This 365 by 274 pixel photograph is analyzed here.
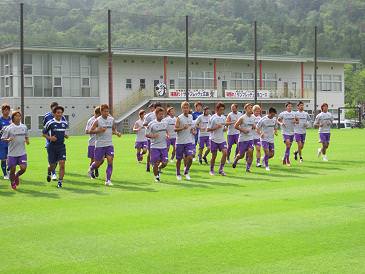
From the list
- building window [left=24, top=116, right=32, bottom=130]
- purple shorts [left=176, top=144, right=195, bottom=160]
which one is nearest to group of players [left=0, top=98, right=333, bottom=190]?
purple shorts [left=176, top=144, right=195, bottom=160]

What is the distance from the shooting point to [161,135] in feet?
60.6

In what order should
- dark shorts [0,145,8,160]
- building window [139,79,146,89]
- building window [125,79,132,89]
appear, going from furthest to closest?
1. building window [139,79,146,89]
2. building window [125,79,132,89]
3. dark shorts [0,145,8,160]

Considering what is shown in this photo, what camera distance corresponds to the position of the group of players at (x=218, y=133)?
734 inches

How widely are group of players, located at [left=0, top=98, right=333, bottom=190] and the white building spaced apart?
1710 inches

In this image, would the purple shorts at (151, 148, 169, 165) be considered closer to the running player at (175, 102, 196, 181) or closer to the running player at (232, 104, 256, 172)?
the running player at (175, 102, 196, 181)

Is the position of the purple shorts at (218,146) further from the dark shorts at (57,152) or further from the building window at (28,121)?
the building window at (28,121)

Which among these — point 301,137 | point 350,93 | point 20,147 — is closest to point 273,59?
point 350,93

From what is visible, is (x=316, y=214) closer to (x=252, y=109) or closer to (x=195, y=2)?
(x=252, y=109)

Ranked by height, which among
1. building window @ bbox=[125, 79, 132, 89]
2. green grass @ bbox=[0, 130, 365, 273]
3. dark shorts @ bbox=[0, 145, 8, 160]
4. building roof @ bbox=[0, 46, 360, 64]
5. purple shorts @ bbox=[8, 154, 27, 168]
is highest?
building roof @ bbox=[0, 46, 360, 64]

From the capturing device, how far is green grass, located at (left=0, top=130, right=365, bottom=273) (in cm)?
888

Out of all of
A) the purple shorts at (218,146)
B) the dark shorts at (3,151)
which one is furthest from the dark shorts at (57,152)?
the purple shorts at (218,146)

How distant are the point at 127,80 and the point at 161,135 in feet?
173

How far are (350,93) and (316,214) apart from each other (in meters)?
102

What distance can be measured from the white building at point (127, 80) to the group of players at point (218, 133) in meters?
43.3
